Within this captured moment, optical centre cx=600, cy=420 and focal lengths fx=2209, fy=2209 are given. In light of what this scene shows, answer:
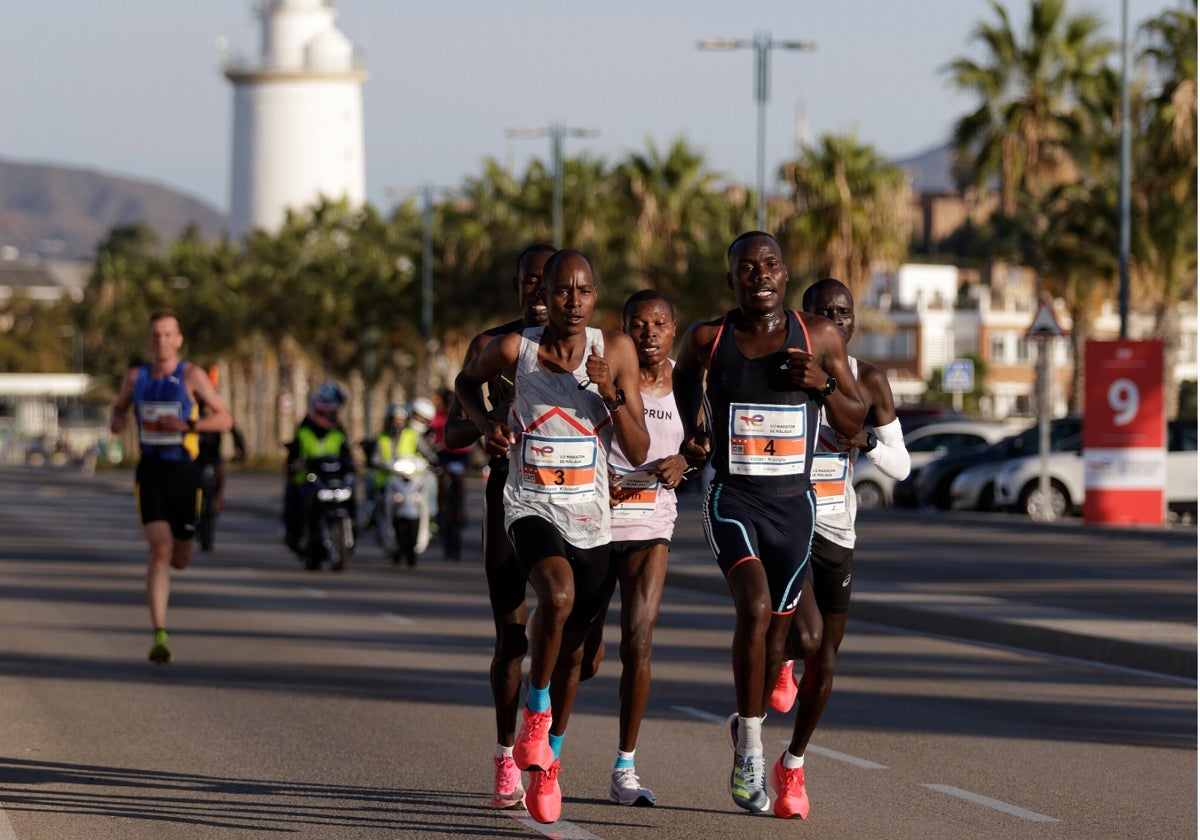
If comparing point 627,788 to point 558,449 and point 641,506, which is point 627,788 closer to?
point 641,506

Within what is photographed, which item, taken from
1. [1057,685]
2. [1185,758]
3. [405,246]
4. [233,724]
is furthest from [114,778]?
[405,246]

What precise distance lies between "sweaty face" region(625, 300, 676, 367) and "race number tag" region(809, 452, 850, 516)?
2.41ft

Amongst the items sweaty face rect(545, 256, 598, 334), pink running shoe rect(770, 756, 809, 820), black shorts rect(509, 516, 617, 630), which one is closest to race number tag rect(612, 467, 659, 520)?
black shorts rect(509, 516, 617, 630)

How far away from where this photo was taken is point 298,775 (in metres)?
9.22

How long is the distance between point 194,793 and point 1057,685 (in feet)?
19.8

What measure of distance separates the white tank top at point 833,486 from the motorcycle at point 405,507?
13863 mm

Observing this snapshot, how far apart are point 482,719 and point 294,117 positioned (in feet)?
287

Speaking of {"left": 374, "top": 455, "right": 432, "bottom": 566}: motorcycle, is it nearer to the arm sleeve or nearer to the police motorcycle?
the police motorcycle

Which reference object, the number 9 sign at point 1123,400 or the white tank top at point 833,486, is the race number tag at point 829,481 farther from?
the number 9 sign at point 1123,400

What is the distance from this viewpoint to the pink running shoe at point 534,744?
7762 millimetres

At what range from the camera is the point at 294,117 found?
96312mm

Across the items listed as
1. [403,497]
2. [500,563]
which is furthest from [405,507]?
[500,563]

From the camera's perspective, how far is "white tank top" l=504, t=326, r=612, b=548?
787cm

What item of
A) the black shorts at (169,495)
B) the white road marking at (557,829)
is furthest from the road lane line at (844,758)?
the black shorts at (169,495)
